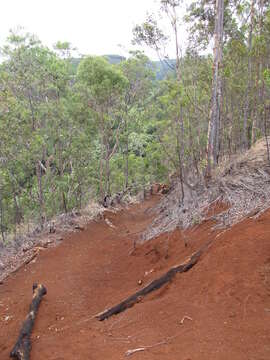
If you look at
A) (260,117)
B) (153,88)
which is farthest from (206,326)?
(153,88)

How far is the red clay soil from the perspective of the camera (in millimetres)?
3709

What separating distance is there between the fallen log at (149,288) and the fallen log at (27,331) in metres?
1.03

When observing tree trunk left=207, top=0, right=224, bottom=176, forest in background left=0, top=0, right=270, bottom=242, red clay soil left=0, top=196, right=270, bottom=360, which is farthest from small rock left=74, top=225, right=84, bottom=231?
tree trunk left=207, top=0, right=224, bottom=176

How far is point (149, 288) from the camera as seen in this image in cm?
553

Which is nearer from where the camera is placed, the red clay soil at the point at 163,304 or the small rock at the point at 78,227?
the red clay soil at the point at 163,304

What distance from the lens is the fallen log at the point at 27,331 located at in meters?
4.65

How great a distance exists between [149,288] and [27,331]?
6.19 ft

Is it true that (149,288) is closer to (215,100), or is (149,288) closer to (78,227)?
(78,227)

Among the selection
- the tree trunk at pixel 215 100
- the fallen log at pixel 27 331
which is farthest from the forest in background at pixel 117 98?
the fallen log at pixel 27 331

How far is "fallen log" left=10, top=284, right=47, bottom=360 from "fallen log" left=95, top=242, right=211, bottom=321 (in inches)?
40.5

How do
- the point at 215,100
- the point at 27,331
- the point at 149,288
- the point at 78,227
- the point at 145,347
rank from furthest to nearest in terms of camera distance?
the point at 78,227, the point at 215,100, the point at 149,288, the point at 27,331, the point at 145,347

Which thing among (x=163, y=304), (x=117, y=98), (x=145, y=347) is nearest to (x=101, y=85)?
(x=117, y=98)

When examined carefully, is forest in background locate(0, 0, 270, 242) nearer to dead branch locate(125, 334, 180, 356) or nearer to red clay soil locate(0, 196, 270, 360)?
red clay soil locate(0, 196, 270, 360)

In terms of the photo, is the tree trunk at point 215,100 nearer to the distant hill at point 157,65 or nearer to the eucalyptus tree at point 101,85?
the distant hill at point 157,65
